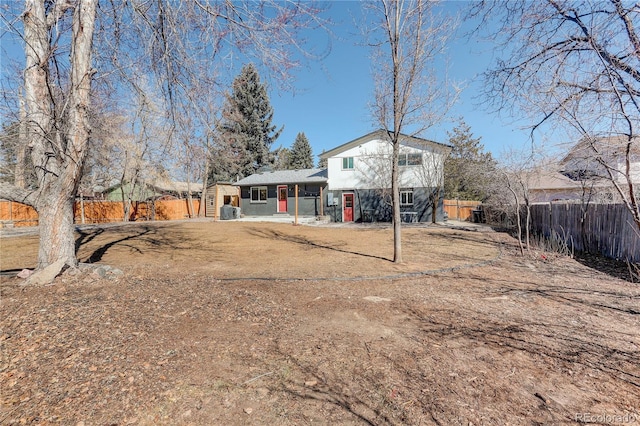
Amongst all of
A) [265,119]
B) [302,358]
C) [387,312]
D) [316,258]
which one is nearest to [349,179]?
[316,258]

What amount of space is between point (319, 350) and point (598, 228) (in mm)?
9869

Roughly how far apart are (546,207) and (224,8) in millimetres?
13365

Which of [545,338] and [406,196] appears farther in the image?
[406,196]

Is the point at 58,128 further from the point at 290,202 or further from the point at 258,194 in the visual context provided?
the point at 258,194

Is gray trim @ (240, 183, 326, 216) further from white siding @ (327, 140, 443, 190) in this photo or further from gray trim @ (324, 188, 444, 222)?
white siding @ (327, 140, 443, 190)

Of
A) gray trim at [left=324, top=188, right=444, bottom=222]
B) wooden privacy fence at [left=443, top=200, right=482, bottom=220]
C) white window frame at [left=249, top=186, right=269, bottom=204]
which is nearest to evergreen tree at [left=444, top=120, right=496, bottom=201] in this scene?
wooden privacy fence at [left=443, top=200, right=482, bottom=220]

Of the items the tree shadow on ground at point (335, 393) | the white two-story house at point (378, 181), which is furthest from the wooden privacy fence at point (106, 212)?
the tree shadow on ground at point (335, 393)

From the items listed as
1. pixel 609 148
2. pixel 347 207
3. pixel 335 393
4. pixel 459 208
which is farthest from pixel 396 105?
pixel 459 208

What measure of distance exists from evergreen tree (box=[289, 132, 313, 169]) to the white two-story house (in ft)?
89.7

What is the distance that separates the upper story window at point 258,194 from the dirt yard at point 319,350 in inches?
723

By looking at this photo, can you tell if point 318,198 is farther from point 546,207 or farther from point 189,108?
point 189,108

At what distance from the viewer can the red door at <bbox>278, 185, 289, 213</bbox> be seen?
923 inches

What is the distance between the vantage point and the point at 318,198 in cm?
2252

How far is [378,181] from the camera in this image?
2042cm
